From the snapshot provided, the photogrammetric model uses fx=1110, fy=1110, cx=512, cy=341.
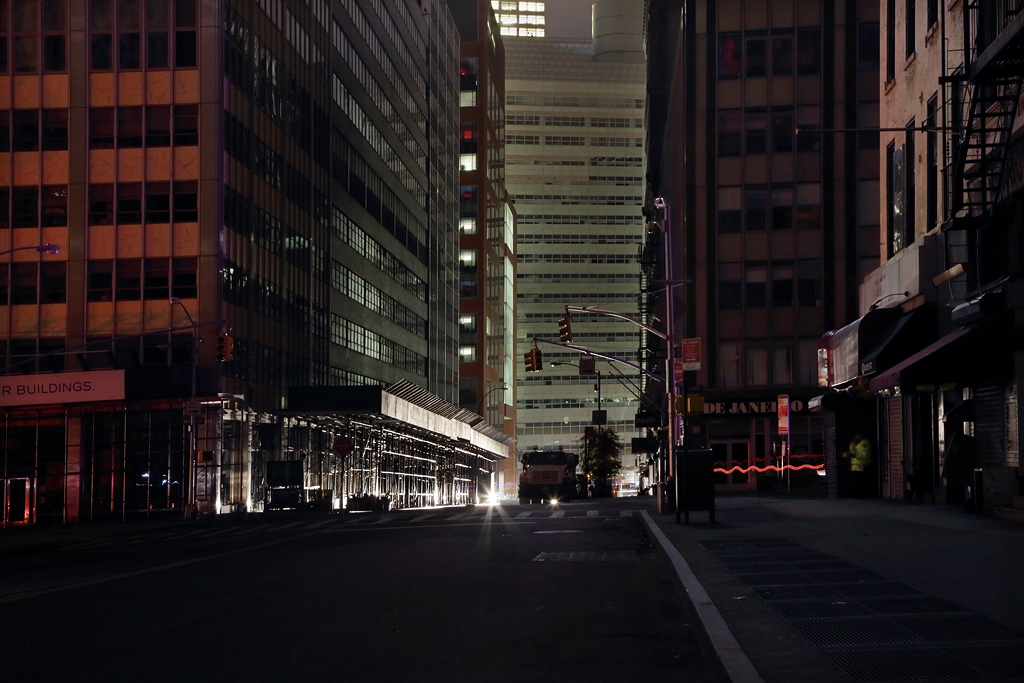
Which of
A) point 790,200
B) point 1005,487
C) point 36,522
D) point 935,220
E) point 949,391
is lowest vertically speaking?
point 36,522

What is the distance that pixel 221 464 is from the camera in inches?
1911

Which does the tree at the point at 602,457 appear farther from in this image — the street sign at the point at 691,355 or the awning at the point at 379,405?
the street sign at the point at 691,355

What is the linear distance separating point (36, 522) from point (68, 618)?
3890 cm

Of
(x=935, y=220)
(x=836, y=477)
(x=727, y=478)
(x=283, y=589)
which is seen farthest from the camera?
(x=727, y=478)

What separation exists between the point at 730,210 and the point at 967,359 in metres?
39.3

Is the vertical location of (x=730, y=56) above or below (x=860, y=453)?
above

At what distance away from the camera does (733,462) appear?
6100 cm

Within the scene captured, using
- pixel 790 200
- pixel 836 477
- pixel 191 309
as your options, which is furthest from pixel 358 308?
pixel 836 477

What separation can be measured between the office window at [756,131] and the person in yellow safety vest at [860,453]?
29342 millimetres

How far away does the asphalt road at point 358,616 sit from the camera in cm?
833

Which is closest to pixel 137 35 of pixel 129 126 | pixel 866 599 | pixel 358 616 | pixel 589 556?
pixel 129 126

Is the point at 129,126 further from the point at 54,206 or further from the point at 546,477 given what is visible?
the point at 546,477

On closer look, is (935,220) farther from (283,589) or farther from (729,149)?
(729,149)

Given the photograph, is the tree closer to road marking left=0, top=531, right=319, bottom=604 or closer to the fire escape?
the fire escape
